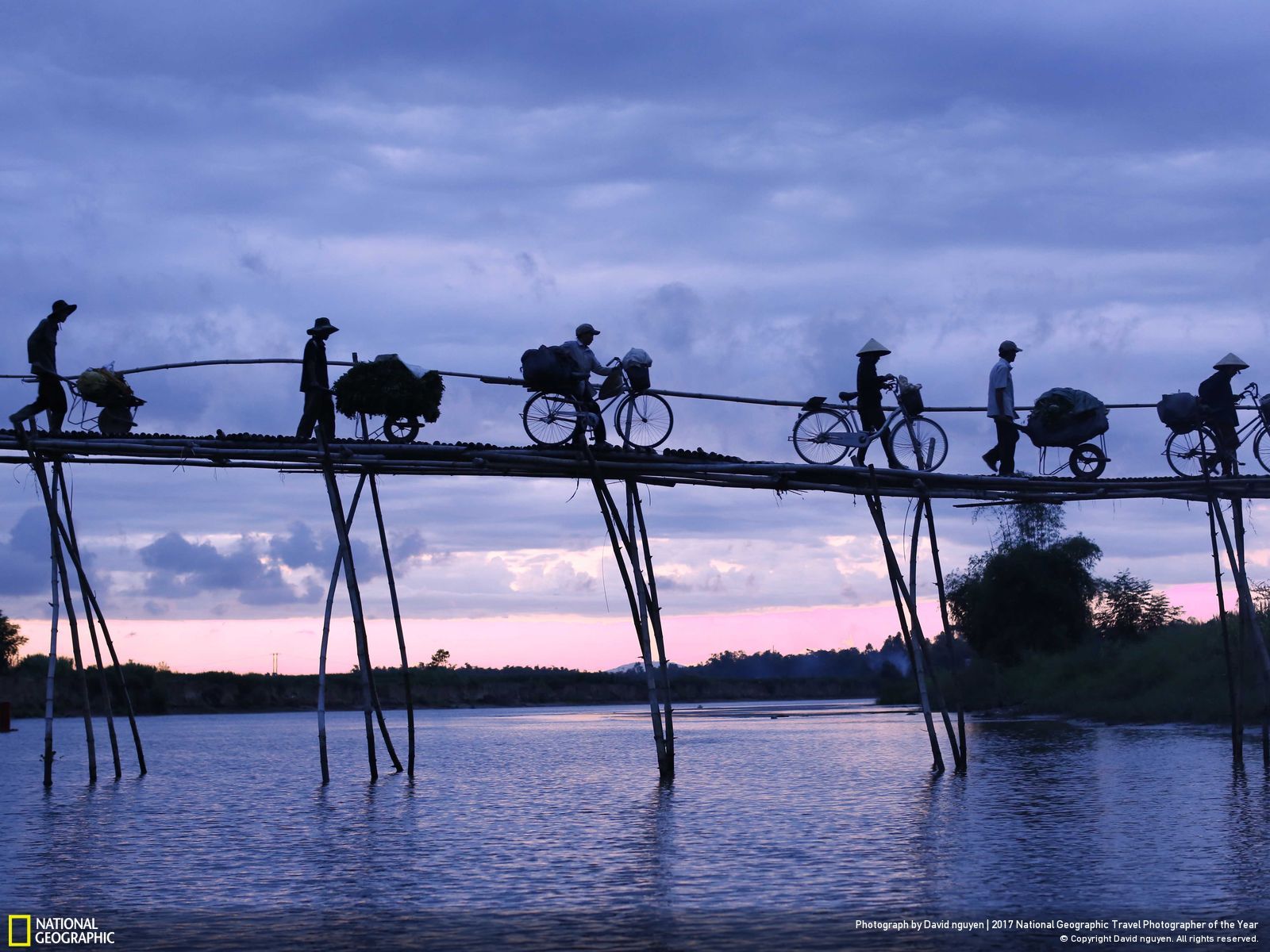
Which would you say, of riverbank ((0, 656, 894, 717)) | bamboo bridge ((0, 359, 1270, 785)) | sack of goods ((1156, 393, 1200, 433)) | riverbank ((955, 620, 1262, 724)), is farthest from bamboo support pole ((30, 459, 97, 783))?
riverbank ((0, 656, 894, 717))

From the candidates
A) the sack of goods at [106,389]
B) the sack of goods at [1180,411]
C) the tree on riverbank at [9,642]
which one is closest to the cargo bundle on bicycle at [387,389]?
the sack of goods at [106,389]

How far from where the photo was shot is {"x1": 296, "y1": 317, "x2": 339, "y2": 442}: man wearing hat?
21562 mm

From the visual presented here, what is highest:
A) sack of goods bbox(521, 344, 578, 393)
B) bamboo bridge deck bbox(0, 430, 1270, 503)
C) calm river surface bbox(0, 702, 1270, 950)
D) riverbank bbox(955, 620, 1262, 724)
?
sack of goods bbox(521, 344, 578, 393)

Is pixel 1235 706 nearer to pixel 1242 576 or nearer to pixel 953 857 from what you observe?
pixel 1242 576

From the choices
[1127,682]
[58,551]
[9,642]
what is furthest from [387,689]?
[58,551]

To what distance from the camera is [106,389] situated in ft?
69.9

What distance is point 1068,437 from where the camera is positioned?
23.4m

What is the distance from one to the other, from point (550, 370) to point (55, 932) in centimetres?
1042

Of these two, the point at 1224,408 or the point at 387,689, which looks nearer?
the point at 1224,408

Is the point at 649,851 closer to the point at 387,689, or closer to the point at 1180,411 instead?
the point at 1180,411

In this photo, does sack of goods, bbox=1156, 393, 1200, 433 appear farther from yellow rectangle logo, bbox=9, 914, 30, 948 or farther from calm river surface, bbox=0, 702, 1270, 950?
yellow rectangle logo, bbox=9, 914, 30, 948

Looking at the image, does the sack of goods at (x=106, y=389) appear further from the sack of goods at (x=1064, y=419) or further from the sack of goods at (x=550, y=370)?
the sack of goods at (x=1064, y=419)

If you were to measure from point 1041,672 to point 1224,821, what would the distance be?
4212 centimetres

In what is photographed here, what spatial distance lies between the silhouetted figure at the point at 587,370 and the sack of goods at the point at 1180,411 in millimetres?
9333
